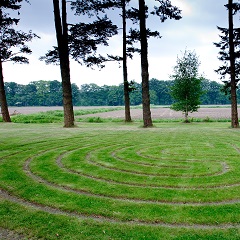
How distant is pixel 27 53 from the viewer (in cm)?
2655

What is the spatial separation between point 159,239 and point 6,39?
2585 centimetres

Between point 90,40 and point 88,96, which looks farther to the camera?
point 88,96

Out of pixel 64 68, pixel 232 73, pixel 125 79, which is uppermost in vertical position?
pixel 64 68

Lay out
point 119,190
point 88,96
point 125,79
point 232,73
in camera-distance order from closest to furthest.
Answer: point 119,190 → point 232,73 → point 125,79 → point 88,96

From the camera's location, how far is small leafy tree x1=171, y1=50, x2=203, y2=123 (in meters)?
33.9

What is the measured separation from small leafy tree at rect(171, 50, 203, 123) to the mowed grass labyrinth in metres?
23.4

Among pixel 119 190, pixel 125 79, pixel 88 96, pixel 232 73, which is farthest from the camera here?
Result: pixel 88 96

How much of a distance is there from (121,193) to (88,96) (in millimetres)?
168408

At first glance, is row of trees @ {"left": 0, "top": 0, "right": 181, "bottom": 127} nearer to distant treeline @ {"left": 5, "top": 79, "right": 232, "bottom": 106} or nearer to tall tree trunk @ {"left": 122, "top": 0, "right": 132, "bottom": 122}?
tall tree trunk @ {"left": 122, "top": 0, "right": 132, "bottom": 122}

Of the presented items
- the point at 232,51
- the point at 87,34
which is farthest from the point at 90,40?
the point at 232,51

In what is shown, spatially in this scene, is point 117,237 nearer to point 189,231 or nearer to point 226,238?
point 189,231

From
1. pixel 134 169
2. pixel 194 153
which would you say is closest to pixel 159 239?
pixel 134 169

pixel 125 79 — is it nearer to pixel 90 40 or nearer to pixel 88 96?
pixel 90 40

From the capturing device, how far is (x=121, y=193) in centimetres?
635
